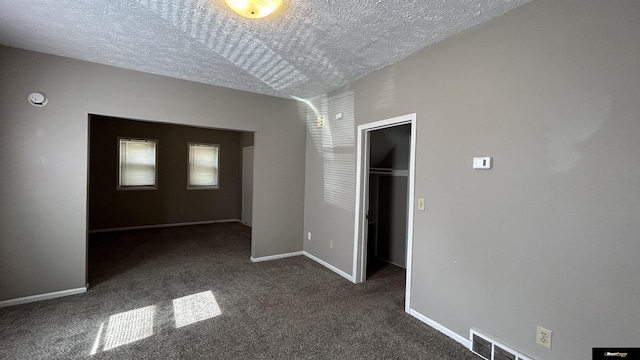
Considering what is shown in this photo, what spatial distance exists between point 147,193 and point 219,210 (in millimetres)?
1652

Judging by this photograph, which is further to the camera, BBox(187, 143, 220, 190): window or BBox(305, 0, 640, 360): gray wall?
BBox(187, 143, 220, 190): window

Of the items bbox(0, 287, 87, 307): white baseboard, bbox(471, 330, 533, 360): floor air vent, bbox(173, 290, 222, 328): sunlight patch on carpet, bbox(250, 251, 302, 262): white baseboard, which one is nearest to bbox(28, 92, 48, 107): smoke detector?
bbox(0, 287, 87, 307): white baseboard

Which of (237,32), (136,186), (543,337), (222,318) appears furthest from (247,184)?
(543,337)

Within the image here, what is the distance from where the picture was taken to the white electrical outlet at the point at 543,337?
68.0 inches

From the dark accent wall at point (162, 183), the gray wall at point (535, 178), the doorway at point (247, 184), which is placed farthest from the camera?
the doorway at point (247, 184)

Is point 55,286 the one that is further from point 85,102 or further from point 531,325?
point 531,325

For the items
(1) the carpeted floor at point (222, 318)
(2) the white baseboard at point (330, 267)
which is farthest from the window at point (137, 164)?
(2) the white baseboard at point (330, 267)

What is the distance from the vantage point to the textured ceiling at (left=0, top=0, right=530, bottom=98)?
6.24 feet

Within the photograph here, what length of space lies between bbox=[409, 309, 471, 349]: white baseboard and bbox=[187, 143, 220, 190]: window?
577 cm

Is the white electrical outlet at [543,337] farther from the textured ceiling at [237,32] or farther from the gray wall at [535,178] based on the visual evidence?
the textured ceiling at [237,32]

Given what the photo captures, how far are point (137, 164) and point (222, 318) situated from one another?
4995 millimetres

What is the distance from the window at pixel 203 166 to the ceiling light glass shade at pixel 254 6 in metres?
5.48

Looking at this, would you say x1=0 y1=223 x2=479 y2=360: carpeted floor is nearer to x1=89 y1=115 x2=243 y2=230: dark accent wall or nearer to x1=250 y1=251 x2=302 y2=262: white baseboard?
x1=250 y1=251 x2=302 y2=262: white baseboard

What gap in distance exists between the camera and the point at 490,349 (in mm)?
1993
